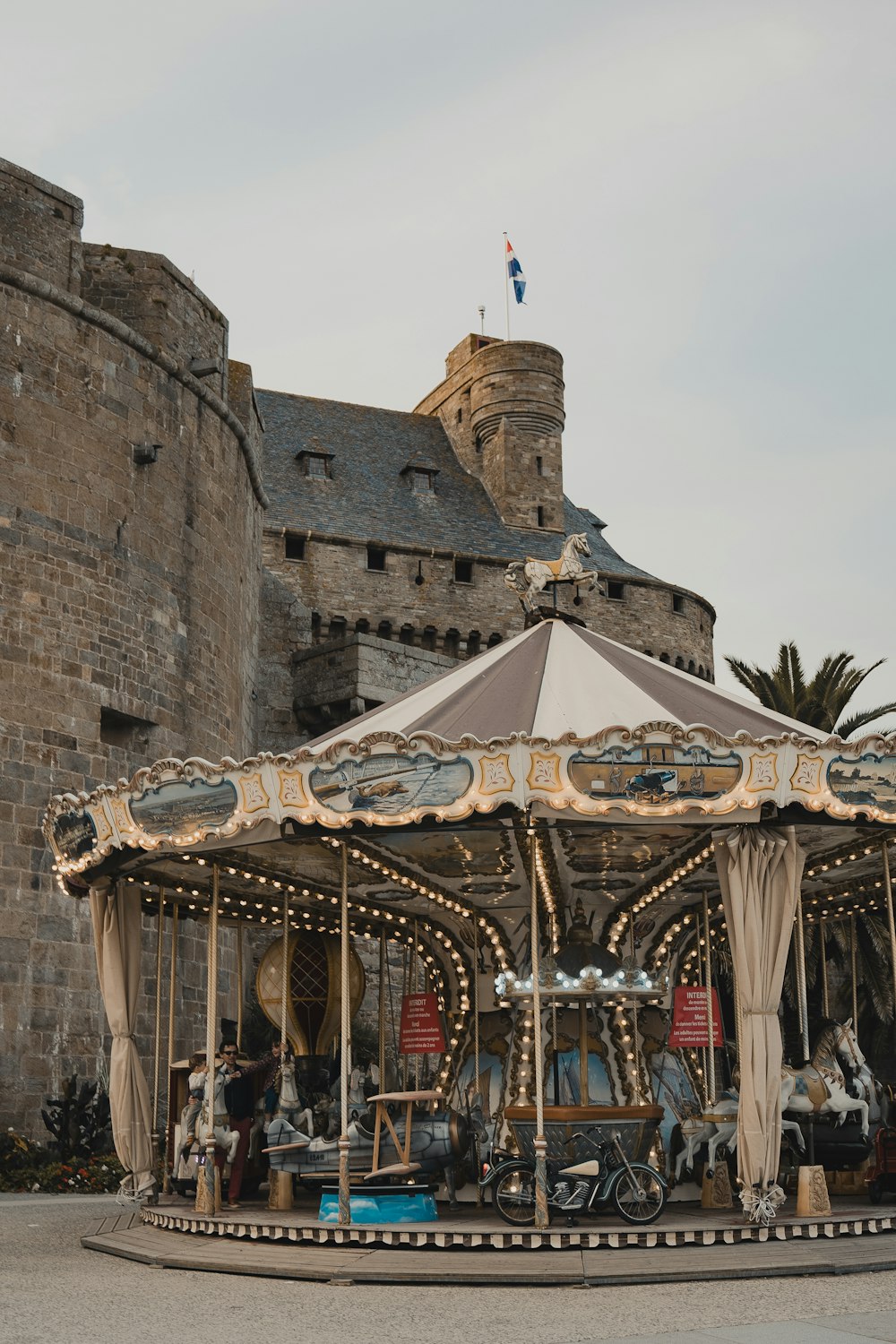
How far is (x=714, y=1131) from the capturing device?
11594 mm

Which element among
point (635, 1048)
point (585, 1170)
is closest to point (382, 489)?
point (635, 1048)

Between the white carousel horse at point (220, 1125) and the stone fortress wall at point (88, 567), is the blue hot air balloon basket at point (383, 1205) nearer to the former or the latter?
the white carousel horse at point (220, 1125)

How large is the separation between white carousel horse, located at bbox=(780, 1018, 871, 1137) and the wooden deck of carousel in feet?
2.79

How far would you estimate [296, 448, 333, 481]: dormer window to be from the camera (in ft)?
128

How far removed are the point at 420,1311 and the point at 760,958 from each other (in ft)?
11.7

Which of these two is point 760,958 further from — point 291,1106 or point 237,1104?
point 237,1104

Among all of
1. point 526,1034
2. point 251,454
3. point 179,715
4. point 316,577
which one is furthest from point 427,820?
point 316,577

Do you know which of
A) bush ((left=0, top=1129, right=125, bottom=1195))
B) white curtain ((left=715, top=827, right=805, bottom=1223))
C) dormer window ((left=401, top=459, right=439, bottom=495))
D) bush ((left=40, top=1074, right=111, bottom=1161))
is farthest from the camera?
dormer window ((left=401, top=459, right=439, bottom=495))

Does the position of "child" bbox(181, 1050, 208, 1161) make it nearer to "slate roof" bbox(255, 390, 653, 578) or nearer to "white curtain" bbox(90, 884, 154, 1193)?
"white curtain" bbox(90, 884, 154, 1193)

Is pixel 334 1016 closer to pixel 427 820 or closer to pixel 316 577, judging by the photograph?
pixel 427 820

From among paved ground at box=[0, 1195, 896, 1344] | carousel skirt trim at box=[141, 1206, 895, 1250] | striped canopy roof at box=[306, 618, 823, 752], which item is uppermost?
striped canopy roof at box=[306, 618, 823, 752]

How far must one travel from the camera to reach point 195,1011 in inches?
847

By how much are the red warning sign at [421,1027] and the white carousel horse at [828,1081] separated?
2.85 metres

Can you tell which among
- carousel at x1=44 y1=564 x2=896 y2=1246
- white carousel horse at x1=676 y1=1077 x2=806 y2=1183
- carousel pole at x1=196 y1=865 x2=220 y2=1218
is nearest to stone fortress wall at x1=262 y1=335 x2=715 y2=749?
carousel at x1=44 y1=564 x2=896 y2=1246
